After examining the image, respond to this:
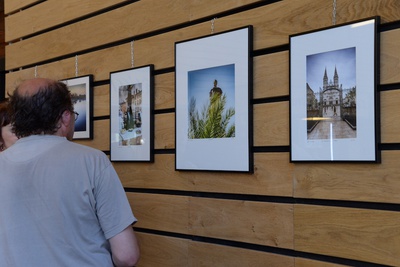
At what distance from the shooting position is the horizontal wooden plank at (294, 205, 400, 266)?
2088mm

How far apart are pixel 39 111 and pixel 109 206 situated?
422 millimetres

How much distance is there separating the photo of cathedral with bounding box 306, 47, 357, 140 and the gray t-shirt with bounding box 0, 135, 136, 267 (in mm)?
964

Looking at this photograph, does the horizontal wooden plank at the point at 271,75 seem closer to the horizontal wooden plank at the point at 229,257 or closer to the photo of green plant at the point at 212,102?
the photo of green plant at the point at 212,102

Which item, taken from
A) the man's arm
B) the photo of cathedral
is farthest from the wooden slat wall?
the man's arm

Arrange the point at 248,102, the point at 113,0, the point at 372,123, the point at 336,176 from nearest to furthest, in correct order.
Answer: the point at 372,123 → the point at 336,176 → the point at 248,102 → the point at 113,0

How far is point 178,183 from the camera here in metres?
3.04

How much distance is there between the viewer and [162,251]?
315 centimetres

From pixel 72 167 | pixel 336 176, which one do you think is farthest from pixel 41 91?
pixel 336 176

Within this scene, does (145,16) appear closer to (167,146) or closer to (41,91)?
(167,146)

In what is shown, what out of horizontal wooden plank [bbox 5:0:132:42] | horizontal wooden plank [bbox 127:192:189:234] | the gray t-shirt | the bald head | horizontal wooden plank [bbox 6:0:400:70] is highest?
horizontal wooden plank [bbox 5:0:132:42]

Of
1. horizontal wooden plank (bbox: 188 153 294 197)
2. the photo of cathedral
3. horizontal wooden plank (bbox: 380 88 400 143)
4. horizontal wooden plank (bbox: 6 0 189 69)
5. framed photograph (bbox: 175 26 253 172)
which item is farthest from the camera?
horizontal wooden plank (bbox: 6 0 189 69)

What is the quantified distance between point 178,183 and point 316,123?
102 centimetres

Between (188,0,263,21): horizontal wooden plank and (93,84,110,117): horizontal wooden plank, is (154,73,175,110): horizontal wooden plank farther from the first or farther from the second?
(93,84,110,117): horizontal wooden plank

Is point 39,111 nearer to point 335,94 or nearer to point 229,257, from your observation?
point 335,94
